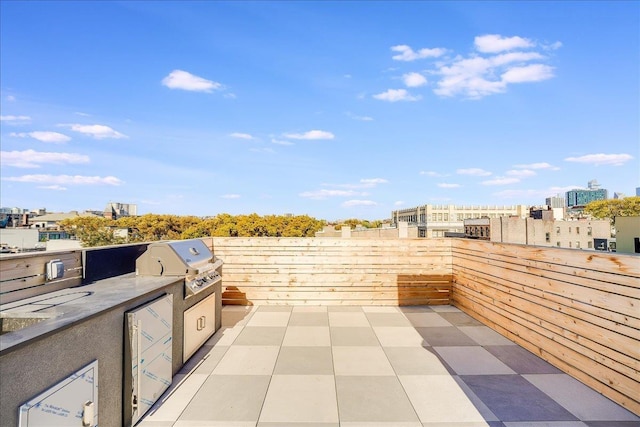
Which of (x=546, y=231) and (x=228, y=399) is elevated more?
(x=546, y=231)

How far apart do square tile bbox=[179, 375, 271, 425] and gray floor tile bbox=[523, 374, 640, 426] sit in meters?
2.80

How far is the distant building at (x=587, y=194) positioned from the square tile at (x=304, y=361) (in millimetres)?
136547

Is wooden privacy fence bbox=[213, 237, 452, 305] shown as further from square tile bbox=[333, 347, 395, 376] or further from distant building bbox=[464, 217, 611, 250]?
distant building bbox=[464, 217, 611, 250]

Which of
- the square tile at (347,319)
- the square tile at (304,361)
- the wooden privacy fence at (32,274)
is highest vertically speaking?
the wooden privacy fence at (32,274)

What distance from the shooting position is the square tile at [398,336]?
4.20 meters

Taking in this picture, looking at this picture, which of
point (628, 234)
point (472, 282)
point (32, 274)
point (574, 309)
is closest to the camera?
point (32, 274)

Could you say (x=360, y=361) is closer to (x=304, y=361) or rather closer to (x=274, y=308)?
(x=304, y=361)

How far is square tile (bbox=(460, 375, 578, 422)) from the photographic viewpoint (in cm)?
256

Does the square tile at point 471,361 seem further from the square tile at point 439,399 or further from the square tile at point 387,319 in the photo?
the square tile at point 387,319

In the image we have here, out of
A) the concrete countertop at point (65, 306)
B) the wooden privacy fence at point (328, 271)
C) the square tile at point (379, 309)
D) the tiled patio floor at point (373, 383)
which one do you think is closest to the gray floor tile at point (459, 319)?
the tiled patio floor at point (373, 383)

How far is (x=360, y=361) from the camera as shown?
11.9ft

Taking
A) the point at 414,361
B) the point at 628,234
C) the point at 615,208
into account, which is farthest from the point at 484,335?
the point at 615,208

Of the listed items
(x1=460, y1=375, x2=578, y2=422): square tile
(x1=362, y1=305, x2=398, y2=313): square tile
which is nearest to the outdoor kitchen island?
(x1=460, y1=375, x2=578, y2=422): square tile

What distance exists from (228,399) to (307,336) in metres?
1.80
